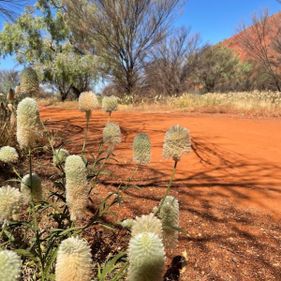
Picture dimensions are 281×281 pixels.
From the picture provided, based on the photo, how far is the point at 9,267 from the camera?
76 centimetres

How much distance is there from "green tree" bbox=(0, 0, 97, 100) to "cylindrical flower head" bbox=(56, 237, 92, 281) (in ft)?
57.3

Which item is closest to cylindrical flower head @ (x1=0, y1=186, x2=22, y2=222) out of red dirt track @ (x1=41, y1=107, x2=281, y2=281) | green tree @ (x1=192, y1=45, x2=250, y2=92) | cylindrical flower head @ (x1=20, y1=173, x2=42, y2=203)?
cylindrical flower head @ (x1=20, y1=173, x2=42, y2=203)

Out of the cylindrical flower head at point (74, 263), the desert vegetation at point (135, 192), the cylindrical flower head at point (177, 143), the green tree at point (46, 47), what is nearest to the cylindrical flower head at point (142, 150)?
the desert vegetation at point (135, 192)

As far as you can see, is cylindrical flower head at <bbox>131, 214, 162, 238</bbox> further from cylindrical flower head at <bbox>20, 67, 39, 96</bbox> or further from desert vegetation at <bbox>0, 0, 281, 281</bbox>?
cylindrical flower head at <bbox>20, 67, 39, 96</bbox>

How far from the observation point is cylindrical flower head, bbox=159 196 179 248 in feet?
4.30

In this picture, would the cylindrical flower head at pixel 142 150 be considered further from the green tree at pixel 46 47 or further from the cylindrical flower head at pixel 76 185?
the green tree at pixel 46 47

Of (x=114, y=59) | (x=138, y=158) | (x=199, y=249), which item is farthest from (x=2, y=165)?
(x=114, y=59)

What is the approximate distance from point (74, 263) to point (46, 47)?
18.4m

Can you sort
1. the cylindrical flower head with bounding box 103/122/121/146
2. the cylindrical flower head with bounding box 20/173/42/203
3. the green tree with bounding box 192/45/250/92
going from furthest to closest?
the green tree with bounding box 192/45/250/92 < the cylindrical flower head with bounding box 103/122/121/146 < the cylindrical flower head with bounding box 20/173/42/203

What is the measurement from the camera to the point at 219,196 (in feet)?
11.7

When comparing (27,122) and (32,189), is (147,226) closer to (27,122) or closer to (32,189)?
(27,122)

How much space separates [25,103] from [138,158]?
1.73 feet

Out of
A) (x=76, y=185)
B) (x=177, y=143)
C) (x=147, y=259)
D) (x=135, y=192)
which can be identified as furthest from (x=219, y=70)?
(x=147, y=259)

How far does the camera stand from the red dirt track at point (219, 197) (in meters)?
2.50
